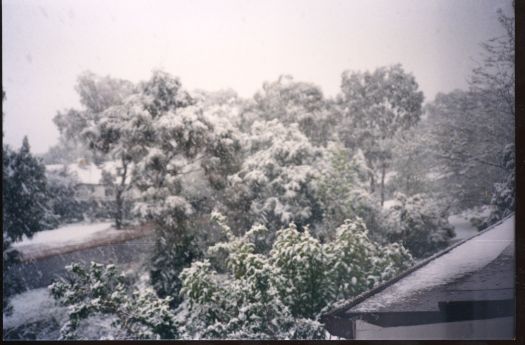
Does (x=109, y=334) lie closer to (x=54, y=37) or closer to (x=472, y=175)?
(x=54, y=37)

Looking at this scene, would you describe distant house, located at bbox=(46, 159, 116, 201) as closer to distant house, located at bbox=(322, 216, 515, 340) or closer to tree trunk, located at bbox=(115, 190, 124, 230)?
tree trunk, located at bbox=(115, 190, 124, 230)

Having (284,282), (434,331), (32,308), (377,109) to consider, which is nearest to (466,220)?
(434,331)

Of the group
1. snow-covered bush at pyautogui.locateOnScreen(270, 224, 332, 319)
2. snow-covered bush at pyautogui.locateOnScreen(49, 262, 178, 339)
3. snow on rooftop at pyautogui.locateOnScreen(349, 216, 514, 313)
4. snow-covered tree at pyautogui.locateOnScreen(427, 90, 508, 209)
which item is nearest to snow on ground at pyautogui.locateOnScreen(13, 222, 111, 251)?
snow-covered bush at pyautogui.locateOnScreen(49, 262, 178, 339)

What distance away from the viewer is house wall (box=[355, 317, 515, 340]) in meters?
2.92

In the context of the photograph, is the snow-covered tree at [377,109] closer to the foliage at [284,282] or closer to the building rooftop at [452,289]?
the foliage at [284,282]

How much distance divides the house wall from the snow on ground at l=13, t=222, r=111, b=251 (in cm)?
246

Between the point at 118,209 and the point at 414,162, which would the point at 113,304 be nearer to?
the point at 118,209

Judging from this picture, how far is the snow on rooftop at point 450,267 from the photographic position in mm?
2939

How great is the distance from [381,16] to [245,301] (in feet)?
8.98

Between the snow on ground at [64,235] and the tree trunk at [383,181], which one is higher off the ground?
the tree trunk at [383,181]

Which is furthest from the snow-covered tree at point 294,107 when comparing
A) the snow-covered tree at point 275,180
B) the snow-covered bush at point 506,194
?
the snow-covered bush at point 506,194

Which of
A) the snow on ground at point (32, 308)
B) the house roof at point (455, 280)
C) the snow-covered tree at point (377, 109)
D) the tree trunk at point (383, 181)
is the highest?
the snow-covered tree at point (377, 109)

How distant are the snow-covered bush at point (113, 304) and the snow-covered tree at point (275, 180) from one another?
3.47ft

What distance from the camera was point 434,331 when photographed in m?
2.93
